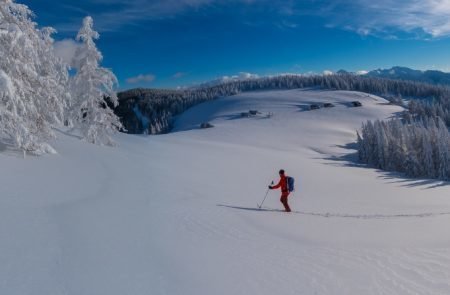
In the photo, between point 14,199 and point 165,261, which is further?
point 14,199

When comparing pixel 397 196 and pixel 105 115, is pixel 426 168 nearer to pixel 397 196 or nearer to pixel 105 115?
pixel 397 196

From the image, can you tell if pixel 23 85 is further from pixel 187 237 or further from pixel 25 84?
pixel 187 237

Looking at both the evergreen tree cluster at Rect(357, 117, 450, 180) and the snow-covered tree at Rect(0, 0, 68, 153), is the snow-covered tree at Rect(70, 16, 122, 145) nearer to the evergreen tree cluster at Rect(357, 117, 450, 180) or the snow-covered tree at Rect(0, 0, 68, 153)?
the snow-covered tree at Rect(0, 0, 68, 153)

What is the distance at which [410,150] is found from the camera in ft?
225

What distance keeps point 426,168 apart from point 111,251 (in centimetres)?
6889

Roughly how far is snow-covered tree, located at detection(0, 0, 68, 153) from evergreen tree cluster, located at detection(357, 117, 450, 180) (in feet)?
201

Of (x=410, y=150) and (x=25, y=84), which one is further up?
(x=25, y=84)

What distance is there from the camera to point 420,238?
477 inches

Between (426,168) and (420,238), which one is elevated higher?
(420,238)

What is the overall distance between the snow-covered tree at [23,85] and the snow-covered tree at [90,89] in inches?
465

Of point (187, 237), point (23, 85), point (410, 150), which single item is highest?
point (23, 85)

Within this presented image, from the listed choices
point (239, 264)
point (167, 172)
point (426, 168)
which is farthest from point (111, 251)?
point (426, 168)

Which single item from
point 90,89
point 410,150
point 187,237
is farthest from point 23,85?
point 410,150

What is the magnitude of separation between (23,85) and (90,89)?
50.6ft
